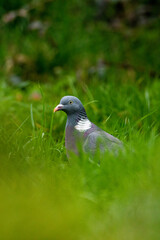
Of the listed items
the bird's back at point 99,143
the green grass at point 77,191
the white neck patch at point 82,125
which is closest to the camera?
the green grass at point 77,191

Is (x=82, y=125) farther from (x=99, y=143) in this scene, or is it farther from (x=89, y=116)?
(x=89, y=116)

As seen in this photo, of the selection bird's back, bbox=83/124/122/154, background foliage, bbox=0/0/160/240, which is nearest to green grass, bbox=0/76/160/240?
background foliage, bbox=0/0/160/240

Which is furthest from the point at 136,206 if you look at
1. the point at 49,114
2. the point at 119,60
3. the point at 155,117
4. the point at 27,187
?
the point at 119,60

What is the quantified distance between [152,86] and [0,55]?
2.34 m

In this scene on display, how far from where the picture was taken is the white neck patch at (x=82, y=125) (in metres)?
2.91

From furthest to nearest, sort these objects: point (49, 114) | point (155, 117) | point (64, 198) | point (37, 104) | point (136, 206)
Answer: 1. point (37, 104)
2. point (49, 114)
3. point (155, 117)
4. point (64, 198)
5. point (136, 206)

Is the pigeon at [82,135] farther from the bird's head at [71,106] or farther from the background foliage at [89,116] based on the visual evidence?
the background foliage at [89,116]

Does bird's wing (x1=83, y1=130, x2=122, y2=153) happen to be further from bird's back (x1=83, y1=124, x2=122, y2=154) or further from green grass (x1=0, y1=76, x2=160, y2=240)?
green grass (x1=0, y1=76, x2=160, y2=240)

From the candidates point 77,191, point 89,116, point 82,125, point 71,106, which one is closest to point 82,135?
point 82,125

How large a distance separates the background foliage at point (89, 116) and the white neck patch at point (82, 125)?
0.19 m

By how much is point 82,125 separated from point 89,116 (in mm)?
773

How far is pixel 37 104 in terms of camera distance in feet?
14.3

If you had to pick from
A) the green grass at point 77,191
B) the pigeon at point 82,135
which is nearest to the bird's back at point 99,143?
the pigeon at point 82,135

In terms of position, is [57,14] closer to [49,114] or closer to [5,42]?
[5,42]
